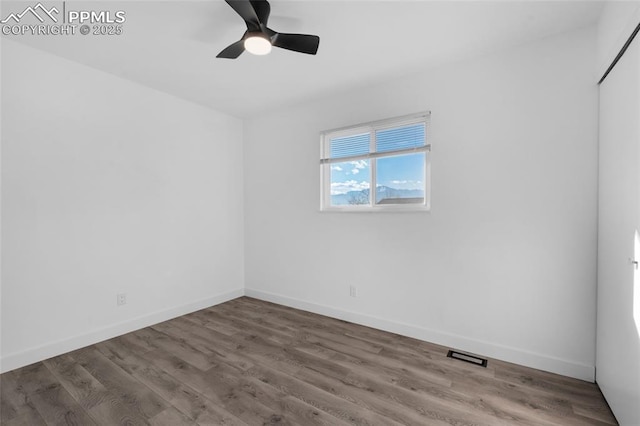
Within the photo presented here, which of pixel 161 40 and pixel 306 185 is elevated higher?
pixel 161 40

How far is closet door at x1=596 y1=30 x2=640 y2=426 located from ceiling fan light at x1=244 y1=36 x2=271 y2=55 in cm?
208

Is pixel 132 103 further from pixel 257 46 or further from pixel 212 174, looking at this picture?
pixel 257 46

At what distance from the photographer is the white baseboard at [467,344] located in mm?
2148

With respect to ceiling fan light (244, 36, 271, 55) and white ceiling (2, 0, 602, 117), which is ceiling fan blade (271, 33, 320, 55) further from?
white ceiling (2, 0, 602, 117)

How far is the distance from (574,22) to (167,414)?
383 cm

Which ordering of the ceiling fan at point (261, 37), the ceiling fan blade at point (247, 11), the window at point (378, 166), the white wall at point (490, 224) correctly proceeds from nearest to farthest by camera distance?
the ceiling fan blade at point (247, 11) → the ceiling fan at point (261, 37) → the white wall at point (490, 224) → the window at point (378, 166)

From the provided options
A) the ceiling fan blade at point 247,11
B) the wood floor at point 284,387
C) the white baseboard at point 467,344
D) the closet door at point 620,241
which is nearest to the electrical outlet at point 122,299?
the wood floor at point 284,387

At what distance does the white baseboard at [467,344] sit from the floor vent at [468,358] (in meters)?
0.08

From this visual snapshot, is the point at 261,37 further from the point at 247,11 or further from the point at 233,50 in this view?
the point at 233,50

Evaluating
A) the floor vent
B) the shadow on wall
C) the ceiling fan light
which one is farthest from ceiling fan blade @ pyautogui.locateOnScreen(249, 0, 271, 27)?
the floor vent

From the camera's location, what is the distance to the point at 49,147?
2490 mm

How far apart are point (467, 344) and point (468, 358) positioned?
14 centimetres

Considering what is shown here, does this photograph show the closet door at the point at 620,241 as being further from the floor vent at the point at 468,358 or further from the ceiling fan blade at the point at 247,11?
the ceiling fan blade at the point at 247,11

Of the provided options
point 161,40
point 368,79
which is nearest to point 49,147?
point 161,40
